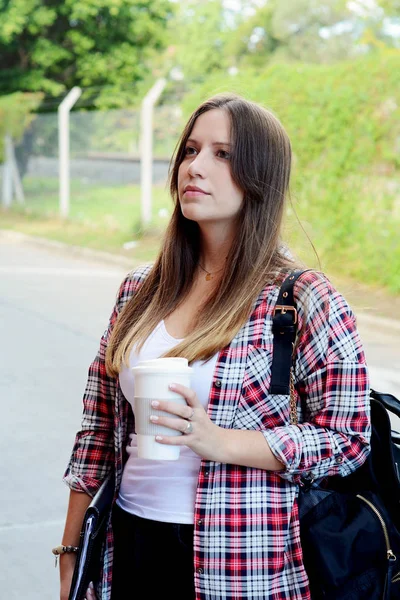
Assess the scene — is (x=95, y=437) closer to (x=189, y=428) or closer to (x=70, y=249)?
(x=189, y=428)

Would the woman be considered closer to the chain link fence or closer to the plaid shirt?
the plaid shirt

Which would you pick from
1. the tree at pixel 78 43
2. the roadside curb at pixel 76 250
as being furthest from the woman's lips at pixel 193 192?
the tree at pixel 78 43

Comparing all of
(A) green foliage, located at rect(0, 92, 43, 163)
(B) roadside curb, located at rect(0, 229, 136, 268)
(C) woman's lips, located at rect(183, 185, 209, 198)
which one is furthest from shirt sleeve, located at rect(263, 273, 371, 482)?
(A) green foliage, located at rect(0, 92, 43, 163)

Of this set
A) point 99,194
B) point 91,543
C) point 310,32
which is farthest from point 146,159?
point 310,32

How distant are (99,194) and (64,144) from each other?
72.2 inches

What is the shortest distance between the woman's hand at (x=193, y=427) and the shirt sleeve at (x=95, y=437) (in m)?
0.45

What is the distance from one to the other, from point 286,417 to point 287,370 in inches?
4.1

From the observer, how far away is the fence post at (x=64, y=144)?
19.3 metres

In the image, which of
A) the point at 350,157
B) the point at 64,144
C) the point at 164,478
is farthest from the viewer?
the point at 64,144

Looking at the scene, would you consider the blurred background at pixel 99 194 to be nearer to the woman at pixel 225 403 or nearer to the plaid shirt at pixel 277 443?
the woman at pixel 225 403

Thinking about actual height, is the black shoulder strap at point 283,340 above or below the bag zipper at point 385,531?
above

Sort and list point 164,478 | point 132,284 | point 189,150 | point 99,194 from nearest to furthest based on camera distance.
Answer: point 164,478
point 189,150
point 132,284
point 99,194

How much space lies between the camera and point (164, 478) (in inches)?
75.0

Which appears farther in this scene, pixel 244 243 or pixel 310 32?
pixel 310 32
